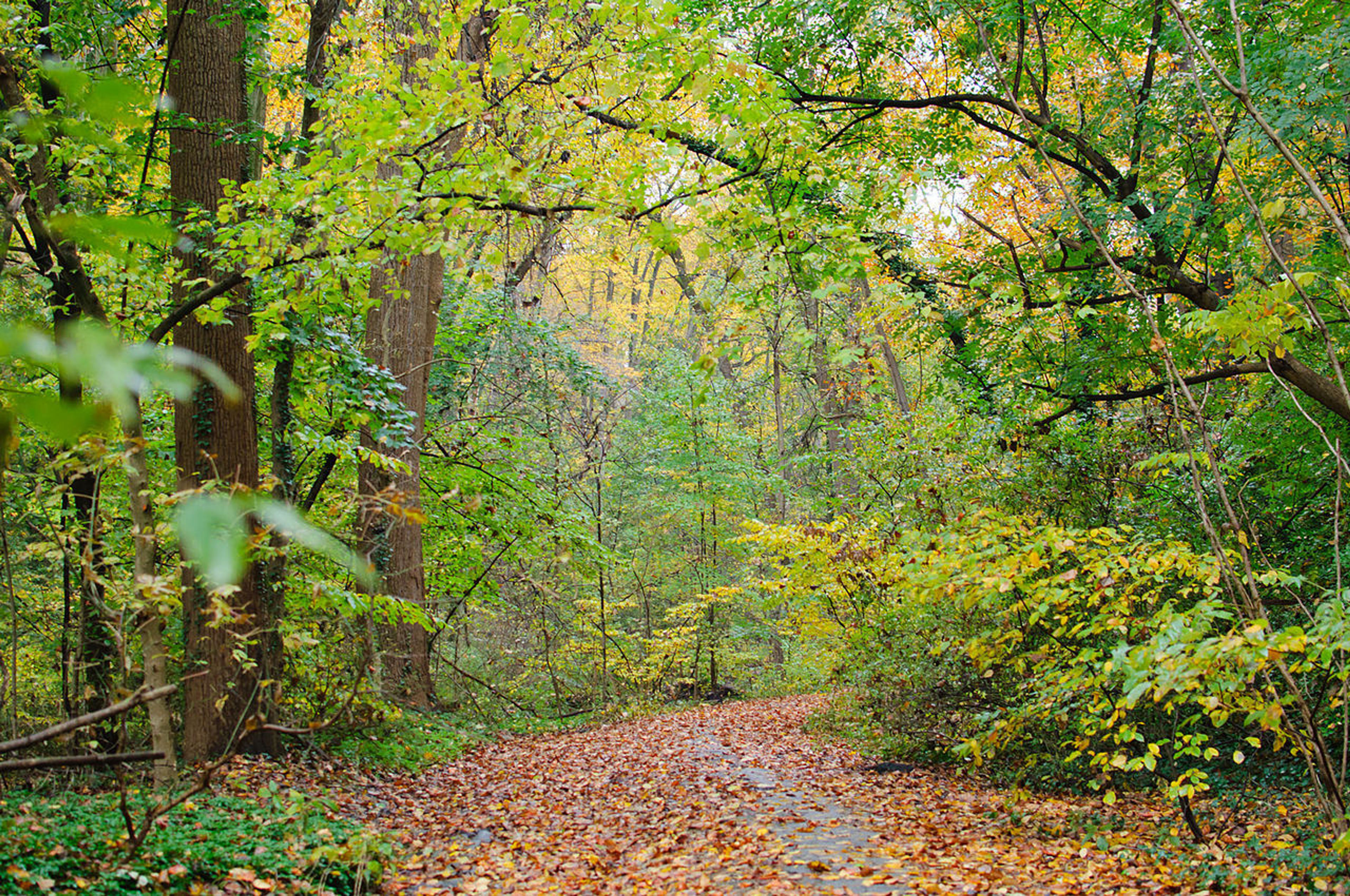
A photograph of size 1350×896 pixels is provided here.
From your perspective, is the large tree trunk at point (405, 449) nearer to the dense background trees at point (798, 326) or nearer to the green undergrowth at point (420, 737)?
the dense background trees at point (798, 326)

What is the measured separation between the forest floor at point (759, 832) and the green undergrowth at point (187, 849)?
0.37 meters

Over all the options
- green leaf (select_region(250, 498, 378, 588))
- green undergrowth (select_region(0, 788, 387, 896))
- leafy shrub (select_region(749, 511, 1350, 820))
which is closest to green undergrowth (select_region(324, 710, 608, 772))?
green undergrowth (select_region(0, 788, 387, 896))

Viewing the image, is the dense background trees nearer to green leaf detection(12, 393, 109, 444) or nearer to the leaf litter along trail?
the leaf litter along trail

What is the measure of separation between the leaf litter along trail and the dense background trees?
605mm

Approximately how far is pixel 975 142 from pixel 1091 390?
10.9 feet

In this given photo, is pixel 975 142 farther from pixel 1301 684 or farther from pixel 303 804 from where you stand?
pixel 303 804

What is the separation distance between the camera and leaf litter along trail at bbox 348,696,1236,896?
14.6 ft

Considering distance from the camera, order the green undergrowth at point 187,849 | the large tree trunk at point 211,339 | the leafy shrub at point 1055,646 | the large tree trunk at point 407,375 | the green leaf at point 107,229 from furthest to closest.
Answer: the large tree trunk at point 407,375
the large tree trunk at point 211,339
the green undergrowth at point 187,849
the leafy shrub at point 1055,646
the green leaf at point 107,229

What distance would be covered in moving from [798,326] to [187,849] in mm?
4425

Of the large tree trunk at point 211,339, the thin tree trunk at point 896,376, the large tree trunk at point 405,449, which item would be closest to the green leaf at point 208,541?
the large tree trunk at point 211,339

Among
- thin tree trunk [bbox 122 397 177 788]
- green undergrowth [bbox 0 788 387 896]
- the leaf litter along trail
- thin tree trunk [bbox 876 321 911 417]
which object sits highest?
thin tree trunk [bbox 876 321 911 417]

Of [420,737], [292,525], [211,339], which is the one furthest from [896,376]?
[292,525]

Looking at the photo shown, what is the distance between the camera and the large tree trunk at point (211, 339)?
6066 millimetres

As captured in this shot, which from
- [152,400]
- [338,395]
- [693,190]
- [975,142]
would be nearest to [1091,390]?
[975,142]
